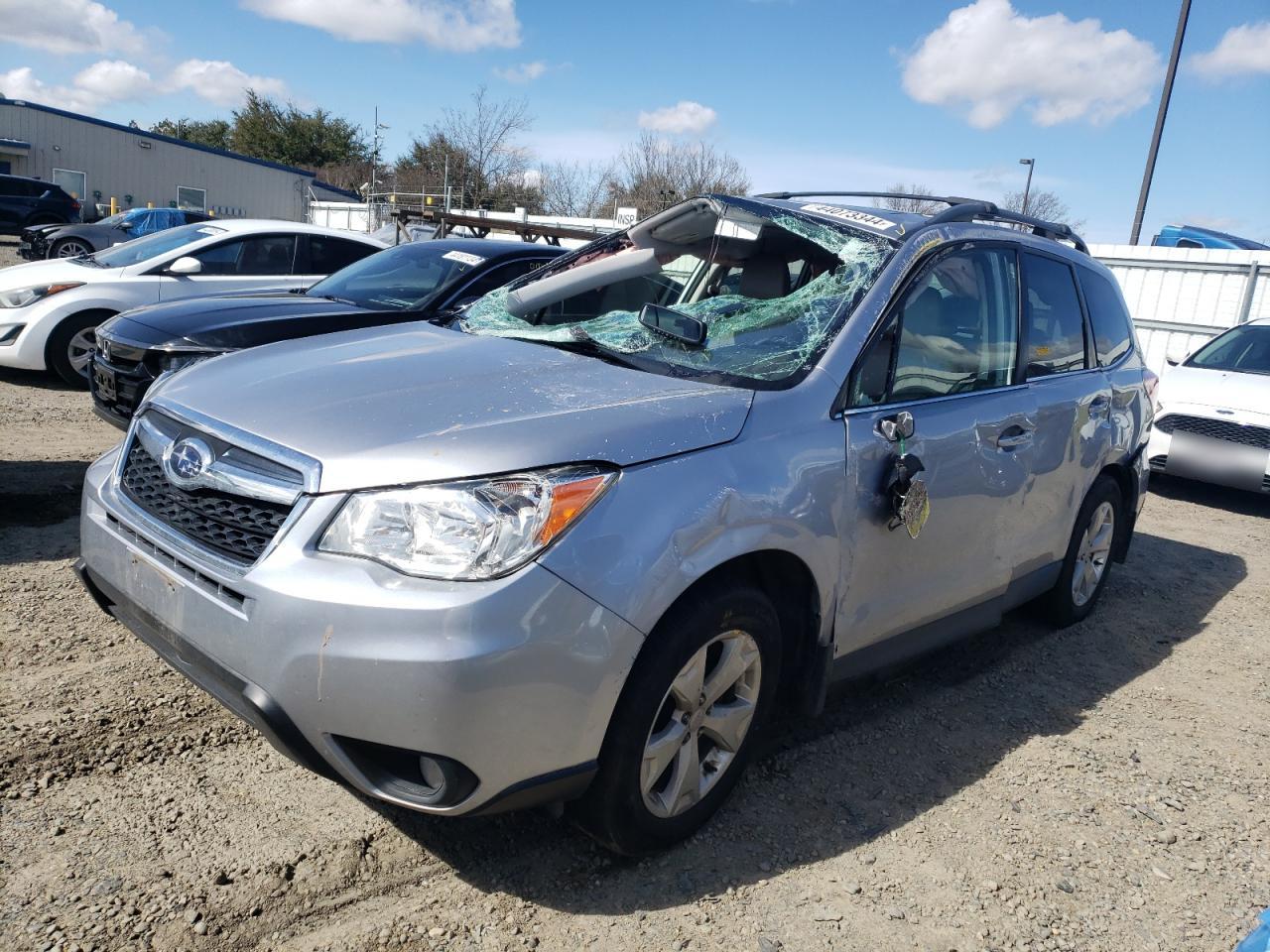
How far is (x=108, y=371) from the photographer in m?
5.92

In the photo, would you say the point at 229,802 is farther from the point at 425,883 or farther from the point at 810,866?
the point at 810,866

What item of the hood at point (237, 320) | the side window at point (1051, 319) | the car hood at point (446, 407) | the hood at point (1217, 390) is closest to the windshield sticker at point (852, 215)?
the side window at point (1051, 319)

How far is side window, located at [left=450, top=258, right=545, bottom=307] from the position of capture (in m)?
6.59

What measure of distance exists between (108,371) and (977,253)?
5069mm

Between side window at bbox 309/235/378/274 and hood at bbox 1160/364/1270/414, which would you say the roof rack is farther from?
side window at bbox 309/235/378/274

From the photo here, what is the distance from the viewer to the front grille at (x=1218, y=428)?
7.79 meters

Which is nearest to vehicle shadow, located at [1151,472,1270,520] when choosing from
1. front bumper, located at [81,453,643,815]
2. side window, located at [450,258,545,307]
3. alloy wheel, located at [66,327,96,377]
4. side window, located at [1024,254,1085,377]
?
side window, located at [1024,254,1085,377]

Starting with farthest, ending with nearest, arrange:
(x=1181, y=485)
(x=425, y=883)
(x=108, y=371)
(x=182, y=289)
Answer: (x=1181, y=485) < (x=182, y=289) < (x=108, y=371) < (x=425, y=883)

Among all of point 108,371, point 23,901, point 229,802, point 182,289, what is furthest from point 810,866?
point 182,289

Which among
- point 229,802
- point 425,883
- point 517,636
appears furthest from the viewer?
point 229,802

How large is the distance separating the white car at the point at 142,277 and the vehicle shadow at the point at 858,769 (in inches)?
242

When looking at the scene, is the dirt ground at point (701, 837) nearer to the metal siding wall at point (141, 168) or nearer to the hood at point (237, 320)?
the hood at point (237, 320)

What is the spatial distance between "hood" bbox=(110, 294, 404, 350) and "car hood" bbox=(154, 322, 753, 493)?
Answer: 284 cm

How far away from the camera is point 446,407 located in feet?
8.19
